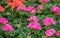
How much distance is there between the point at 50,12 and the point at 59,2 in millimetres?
439

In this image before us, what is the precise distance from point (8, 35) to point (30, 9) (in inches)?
21.2

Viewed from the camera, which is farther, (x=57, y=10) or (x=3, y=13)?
(x=3, y=13)

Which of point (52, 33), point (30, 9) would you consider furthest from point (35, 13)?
point (52, 33)

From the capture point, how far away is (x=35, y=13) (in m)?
3.58

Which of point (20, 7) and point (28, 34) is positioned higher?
point (20, 7)

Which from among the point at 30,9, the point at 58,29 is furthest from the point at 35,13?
the point at 58,29

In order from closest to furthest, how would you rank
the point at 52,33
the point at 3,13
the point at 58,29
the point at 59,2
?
the point at 52,33 < the point at 58,29 < the point at 3,13 < the point at 59,2

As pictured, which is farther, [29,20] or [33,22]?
[29,20]

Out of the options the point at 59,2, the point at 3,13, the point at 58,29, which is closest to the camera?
the point at 58,29

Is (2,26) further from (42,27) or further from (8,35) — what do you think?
(42,27)

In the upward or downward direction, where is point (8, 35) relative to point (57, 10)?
downward

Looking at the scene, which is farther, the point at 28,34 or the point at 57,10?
the point at 57,10

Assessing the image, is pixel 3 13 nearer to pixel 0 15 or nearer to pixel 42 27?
pixel 0 15

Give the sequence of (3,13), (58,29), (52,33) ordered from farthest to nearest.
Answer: (3,13) → (58,29) → (52,33)
